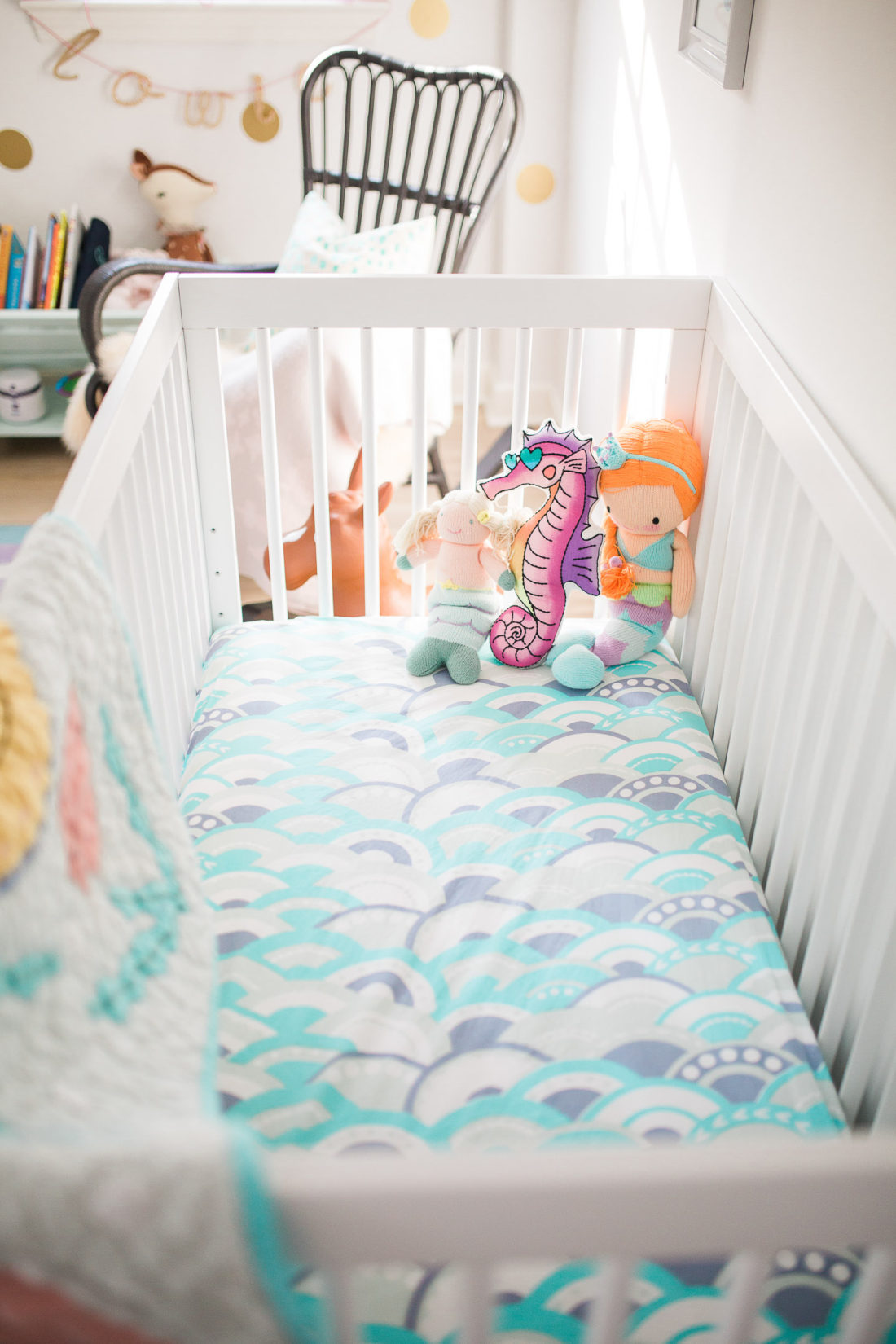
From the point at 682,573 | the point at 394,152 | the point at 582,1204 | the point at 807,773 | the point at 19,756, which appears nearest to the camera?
the point at 582,1204

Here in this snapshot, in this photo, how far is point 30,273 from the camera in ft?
8.91

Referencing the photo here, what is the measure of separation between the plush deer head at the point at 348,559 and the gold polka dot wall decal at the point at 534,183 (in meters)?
1.25

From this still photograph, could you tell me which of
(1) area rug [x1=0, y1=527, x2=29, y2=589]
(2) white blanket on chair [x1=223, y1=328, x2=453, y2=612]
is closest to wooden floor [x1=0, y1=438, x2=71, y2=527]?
(1) area rug [x1=0, y1=527, x2=29, y2=589]

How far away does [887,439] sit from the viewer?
916 millimetres

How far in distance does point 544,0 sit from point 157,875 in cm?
257

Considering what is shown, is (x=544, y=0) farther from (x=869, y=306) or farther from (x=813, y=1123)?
(x=813, y=1123)

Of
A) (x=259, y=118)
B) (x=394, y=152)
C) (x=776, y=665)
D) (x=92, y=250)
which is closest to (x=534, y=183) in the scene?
(x=394, y=152)

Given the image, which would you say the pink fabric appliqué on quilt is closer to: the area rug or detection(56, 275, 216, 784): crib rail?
detection(56, 275, 216, 784): crib rail

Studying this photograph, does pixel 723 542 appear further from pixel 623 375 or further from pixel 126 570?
pixel 126 570

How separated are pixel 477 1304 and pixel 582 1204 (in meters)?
0.09

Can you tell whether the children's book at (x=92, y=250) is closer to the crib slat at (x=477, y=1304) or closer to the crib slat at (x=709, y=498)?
the crib slat at (x=709, y=498)

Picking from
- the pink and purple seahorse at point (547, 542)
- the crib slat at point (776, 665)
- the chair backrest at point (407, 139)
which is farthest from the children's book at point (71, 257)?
the crib slat at point (776, 665)

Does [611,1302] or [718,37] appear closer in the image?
[611,1302]

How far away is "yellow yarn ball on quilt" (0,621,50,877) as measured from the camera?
62cm
